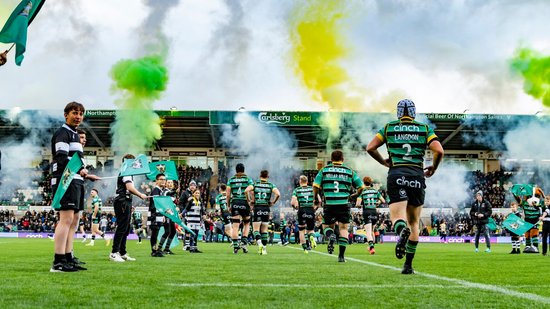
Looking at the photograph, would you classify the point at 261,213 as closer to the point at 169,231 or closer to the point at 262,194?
the point at 262,194

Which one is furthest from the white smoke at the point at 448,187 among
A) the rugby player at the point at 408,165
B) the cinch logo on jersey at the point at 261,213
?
the rugby player at the point at 408,165

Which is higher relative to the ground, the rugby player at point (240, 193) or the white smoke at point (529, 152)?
the white smoke at point (529, 152)

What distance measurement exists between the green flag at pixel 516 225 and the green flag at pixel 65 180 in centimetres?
1311

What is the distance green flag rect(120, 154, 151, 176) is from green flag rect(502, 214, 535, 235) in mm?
11025

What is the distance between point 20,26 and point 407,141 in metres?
5.05

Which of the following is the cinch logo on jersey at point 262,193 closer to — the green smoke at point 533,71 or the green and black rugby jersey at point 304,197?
the green and black rugby jersey at point 304,197

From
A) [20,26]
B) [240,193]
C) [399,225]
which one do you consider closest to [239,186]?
[240,193]

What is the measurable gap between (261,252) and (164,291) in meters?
9.45

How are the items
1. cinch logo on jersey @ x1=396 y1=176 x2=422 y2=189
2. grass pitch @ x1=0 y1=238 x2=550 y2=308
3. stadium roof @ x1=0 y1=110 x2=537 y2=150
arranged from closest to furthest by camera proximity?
grass pitch @ x1=0 y1=238 x2=550 y2=308, cinch logo on jersey @ x1=396 y1=176 x2=422 y2=189, stadium roof @ x1=0 y1=110 x2=537 y2=150

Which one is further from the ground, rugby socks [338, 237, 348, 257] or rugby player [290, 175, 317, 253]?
rugby player [290, 175, 317, 253]

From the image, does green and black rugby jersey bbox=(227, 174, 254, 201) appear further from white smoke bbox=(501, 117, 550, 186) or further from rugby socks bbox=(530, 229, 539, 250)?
white smoke bbox=(501, 117, 550, 186)

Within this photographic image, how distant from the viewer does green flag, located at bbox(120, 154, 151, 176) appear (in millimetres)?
10680

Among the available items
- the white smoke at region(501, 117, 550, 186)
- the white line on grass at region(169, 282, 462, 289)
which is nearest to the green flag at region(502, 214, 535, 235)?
the white line on grass at region(169, 282, 462, 289)

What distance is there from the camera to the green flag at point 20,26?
23.8ft
